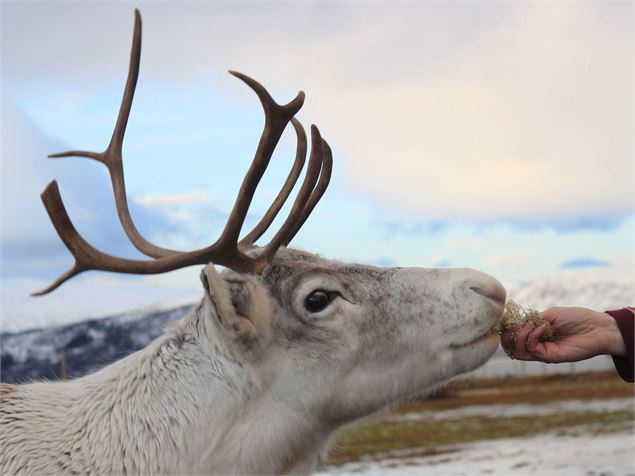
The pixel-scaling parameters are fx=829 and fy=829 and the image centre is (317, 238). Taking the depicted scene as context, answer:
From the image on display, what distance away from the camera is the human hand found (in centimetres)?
545

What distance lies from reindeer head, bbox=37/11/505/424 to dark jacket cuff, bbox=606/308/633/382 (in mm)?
894

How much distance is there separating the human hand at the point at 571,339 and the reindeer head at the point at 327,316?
408mm

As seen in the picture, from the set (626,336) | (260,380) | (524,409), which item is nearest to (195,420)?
(260,380)

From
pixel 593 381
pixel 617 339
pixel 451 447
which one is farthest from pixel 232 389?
pixel 593 381

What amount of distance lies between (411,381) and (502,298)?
2.53 feet

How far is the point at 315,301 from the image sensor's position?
5.17 metres

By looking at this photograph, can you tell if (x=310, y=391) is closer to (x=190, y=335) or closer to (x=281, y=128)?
(x=190, y=335)

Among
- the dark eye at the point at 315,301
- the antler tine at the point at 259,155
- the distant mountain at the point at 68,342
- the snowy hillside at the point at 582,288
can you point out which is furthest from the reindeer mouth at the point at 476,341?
the snowy hillside at the point at 582,288

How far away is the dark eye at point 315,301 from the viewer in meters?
5.17

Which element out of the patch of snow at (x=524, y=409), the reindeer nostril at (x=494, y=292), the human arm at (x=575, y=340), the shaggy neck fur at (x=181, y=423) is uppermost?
the reindeer nostril at (x=494, y=292)

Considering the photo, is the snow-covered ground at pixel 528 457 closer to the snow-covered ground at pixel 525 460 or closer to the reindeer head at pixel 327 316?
the snow-covered ground at pixel 525 460

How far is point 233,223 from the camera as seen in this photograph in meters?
5.25

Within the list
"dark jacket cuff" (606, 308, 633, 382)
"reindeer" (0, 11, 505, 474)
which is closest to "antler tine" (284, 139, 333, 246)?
"reindeer" (0, 11, 505, 474)

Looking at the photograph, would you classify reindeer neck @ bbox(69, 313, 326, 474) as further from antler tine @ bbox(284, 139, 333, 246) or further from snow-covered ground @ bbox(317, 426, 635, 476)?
snow-covered ground @ bbox(317, 426, 635, 476)
